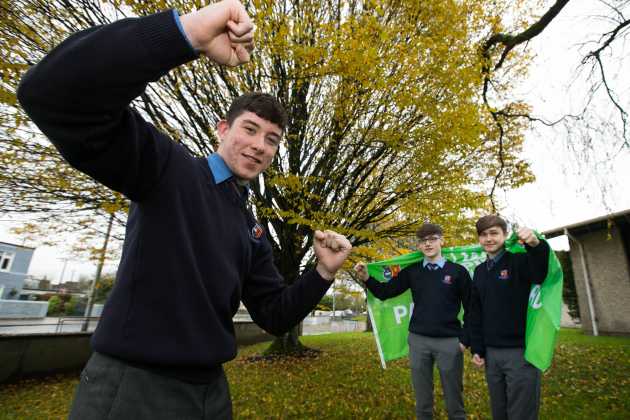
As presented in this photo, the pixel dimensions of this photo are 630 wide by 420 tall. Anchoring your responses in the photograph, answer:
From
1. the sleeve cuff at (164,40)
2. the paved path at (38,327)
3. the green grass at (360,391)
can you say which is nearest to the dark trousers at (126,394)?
the sleeve cuff at (164,40)

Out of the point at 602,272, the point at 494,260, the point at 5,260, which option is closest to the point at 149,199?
the point at 494,260

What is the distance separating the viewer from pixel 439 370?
358 cm

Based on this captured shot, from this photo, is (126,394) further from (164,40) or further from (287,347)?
(287,347)

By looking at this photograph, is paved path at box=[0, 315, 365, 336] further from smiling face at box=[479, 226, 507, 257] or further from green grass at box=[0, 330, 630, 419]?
smiling face at box=[479, 226, 507, 257]

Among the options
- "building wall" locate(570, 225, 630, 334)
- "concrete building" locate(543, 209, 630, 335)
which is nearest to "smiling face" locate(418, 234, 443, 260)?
"concrete building" locate(543, 209, 630, 335)

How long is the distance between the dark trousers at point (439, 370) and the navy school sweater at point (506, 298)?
295mm

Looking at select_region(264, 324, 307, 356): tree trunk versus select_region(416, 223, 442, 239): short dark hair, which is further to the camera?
select_region(264, 324, 307, 356): tree trunk

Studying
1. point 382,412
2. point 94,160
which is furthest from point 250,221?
point 382,412

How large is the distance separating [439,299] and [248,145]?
325 cm

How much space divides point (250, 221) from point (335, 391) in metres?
5.90

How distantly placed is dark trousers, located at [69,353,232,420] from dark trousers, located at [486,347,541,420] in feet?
10.1

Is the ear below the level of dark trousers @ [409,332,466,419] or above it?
above

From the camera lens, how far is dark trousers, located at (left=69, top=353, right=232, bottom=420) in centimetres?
95

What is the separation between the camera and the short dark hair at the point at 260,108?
1474 millimetres
